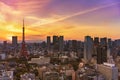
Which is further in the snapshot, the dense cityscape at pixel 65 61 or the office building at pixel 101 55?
the office building at pixel 101 55

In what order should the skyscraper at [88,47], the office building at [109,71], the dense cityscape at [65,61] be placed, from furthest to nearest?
the skyscraper at [88,47]
the dense cityscape at [65,61]
the office building at [109,71]

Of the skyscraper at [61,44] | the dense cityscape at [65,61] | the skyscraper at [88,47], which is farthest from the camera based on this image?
the skyscraper at [61,44]

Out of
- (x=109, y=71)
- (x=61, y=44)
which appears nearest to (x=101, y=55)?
(x=109, y=71)

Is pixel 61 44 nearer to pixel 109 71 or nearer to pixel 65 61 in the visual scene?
pixel 65 61

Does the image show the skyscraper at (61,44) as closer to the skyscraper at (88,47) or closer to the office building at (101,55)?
the skyscraper at (88,47)

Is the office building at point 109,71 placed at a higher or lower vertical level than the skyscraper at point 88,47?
lower

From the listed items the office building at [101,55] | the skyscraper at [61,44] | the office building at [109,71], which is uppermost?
the skyscraper at [61,44]

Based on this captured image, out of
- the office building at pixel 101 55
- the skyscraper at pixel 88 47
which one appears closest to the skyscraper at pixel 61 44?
the skyscraper at pixel 88 47

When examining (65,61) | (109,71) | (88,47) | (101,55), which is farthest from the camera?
(88,47)

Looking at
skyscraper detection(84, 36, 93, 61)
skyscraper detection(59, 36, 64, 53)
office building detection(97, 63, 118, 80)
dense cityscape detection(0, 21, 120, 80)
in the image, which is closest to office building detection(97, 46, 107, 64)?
dense cityscape detection(0, 21, 120, 80)

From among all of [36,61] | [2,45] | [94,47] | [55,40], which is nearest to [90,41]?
[94,47]
